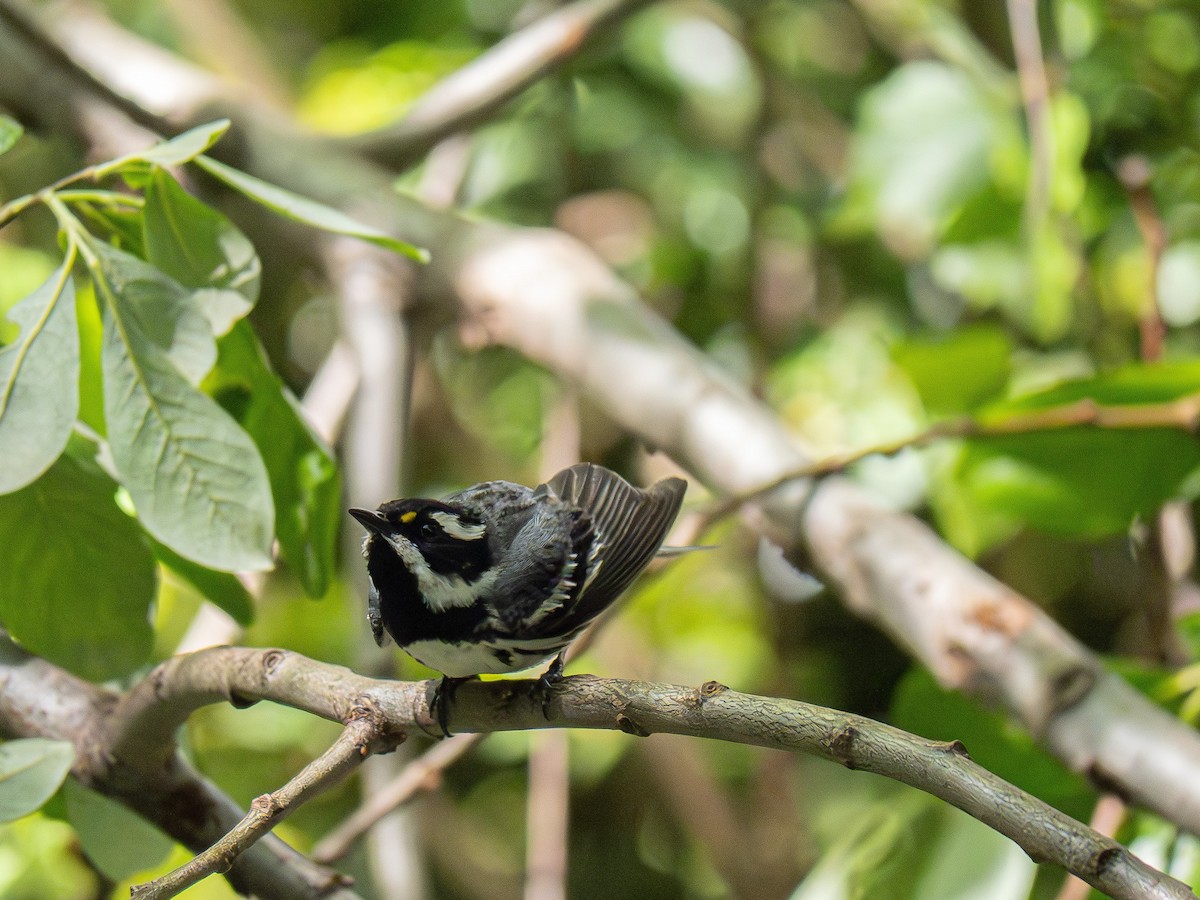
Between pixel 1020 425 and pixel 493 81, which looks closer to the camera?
pixel 1020 425

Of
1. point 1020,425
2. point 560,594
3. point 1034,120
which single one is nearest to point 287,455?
point 560,594

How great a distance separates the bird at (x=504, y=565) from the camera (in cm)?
131

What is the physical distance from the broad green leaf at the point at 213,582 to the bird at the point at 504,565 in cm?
16

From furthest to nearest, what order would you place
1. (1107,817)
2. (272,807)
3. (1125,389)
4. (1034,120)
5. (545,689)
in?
(1034,120) → (1125,389) → (1107,817) → (545,689) → (272,807)

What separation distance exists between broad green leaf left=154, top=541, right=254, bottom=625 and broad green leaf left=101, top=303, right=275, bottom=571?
179 millimetres

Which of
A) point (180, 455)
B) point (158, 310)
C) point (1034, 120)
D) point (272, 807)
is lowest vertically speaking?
point (272, 807)

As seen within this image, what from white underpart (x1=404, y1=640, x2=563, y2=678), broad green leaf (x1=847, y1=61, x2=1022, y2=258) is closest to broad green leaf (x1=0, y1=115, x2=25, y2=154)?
white underpart (x1=404, y1=640, x2=563, y2=678)

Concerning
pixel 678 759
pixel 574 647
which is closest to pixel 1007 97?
pixel 574 647

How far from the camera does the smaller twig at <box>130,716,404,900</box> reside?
0.90 meters

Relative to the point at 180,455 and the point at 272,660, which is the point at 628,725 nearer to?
the point at 272,660

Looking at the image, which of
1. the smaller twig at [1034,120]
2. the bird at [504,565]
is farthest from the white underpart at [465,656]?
the smaller twig at [1034,120]

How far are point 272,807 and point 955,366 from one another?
1.41 meters

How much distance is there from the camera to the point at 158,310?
118 cm

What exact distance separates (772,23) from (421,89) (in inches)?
39.8
